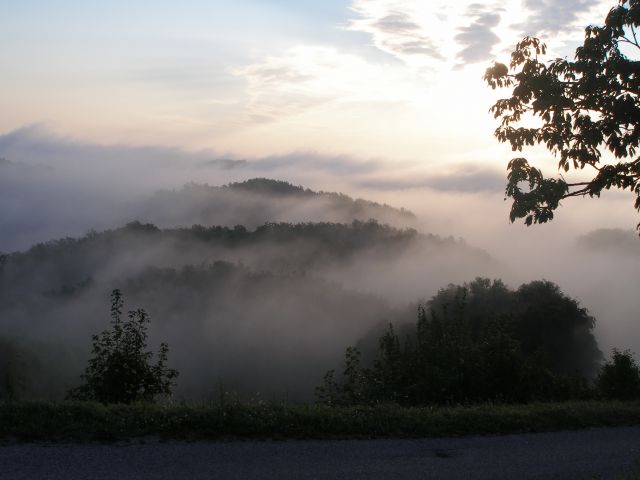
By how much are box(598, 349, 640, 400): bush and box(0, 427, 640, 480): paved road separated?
13.8 feet

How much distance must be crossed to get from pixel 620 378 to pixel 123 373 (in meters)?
8.45

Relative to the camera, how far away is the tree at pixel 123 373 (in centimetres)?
1002

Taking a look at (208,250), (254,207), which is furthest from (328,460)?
(254,207)

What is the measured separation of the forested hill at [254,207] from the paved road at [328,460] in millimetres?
102026

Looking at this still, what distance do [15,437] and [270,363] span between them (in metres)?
46.5

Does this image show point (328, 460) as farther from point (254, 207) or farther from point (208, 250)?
point (254, 207)

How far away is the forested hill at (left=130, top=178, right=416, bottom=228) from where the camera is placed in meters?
118

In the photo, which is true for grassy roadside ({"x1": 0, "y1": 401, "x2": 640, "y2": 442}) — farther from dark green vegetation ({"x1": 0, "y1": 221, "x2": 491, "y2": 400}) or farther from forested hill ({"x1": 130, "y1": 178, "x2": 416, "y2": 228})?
forested hill ({"x1": 130, "y1": 178, "x2": 416, "y2": 228})

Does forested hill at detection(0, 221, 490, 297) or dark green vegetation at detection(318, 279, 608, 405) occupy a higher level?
forested hill at detection(0, 221, 490, 297)

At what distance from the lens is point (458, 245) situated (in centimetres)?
10794

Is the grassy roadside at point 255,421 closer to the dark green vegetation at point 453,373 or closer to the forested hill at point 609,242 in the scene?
the dark green vegetation at point 453,373

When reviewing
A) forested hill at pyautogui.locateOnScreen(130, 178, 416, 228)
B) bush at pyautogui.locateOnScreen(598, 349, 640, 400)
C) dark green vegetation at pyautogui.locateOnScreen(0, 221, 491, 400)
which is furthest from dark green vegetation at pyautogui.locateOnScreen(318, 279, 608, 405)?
forested hill at pyautogui.locateOnScreen(130, 178, 416, 228)

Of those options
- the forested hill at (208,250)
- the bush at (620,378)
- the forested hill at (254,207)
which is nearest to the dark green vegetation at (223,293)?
the forested hill at (208,250)

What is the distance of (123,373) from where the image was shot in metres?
10.1
